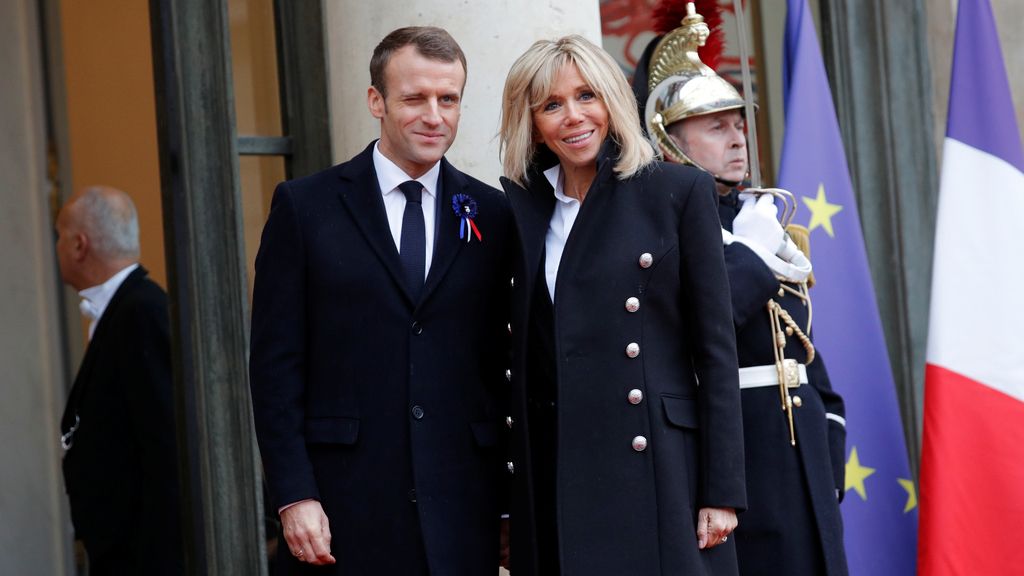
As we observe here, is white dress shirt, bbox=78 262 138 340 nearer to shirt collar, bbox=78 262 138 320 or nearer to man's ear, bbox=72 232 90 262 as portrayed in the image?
shirt collar, bbox=78 262 138 320

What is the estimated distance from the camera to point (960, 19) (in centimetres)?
485

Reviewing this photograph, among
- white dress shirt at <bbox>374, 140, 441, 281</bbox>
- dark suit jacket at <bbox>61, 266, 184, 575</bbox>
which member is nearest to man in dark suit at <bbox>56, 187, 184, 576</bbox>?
dark suit jacket at <bbox>61, 266, 184, 575</bbox>

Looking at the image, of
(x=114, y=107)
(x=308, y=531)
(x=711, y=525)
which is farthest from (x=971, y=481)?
(x=114, y=107)

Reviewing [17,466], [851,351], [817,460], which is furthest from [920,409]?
[17,466]

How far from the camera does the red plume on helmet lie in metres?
4.32

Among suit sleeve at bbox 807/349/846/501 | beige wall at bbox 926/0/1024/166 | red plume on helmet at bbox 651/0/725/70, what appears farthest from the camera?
beige wall at bbox 926/0/1024/166

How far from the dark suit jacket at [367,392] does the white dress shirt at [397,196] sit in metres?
0.05

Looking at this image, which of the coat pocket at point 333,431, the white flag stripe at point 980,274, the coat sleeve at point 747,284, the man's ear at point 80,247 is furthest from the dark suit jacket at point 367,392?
the man's ear at point 80,247

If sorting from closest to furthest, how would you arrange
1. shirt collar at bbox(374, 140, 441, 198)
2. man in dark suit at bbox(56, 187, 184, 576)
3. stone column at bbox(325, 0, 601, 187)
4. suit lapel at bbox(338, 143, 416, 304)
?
1. suit lapel at bbox(338, 143, 416, 304)
2. shirt collar at bbox(374, 140, 441, 198)
3. stone column at bbox(325, 0, 601, 187)
4. man in dark suit at bbox(56, 187, 184, 576)

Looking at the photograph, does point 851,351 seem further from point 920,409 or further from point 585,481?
point 585,481

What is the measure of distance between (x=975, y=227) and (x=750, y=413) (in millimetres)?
1354

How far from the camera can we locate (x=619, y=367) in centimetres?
311

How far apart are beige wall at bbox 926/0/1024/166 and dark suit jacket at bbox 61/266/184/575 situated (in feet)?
10.0

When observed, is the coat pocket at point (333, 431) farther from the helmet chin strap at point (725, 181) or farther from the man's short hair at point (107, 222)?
the man's short hair at point (107, 222)
